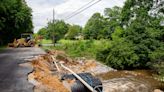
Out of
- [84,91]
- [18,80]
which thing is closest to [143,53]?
[18,80]

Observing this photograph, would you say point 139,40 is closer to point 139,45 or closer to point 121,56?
point 139,45

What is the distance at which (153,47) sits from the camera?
27.4 m

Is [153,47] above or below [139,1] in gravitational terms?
below

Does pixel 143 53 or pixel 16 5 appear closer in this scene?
pixel 143 53

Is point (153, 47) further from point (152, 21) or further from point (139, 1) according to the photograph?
point (139, 1)

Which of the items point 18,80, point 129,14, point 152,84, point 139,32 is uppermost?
point 129,14

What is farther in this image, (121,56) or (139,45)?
(139,45)

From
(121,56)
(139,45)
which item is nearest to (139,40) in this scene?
(139,45)

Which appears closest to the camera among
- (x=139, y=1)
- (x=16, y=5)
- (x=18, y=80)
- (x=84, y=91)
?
(x=84, y=91)

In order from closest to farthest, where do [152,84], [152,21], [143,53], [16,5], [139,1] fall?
[152,84] → [143,53] → [152,21] → [139,1] → [16,5]

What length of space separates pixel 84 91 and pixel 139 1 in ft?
94.5

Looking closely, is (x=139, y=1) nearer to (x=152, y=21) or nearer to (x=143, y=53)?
(x=152, y=21)

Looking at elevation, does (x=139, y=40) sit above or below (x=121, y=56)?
above

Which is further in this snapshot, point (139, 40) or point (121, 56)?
point (139, 40)
